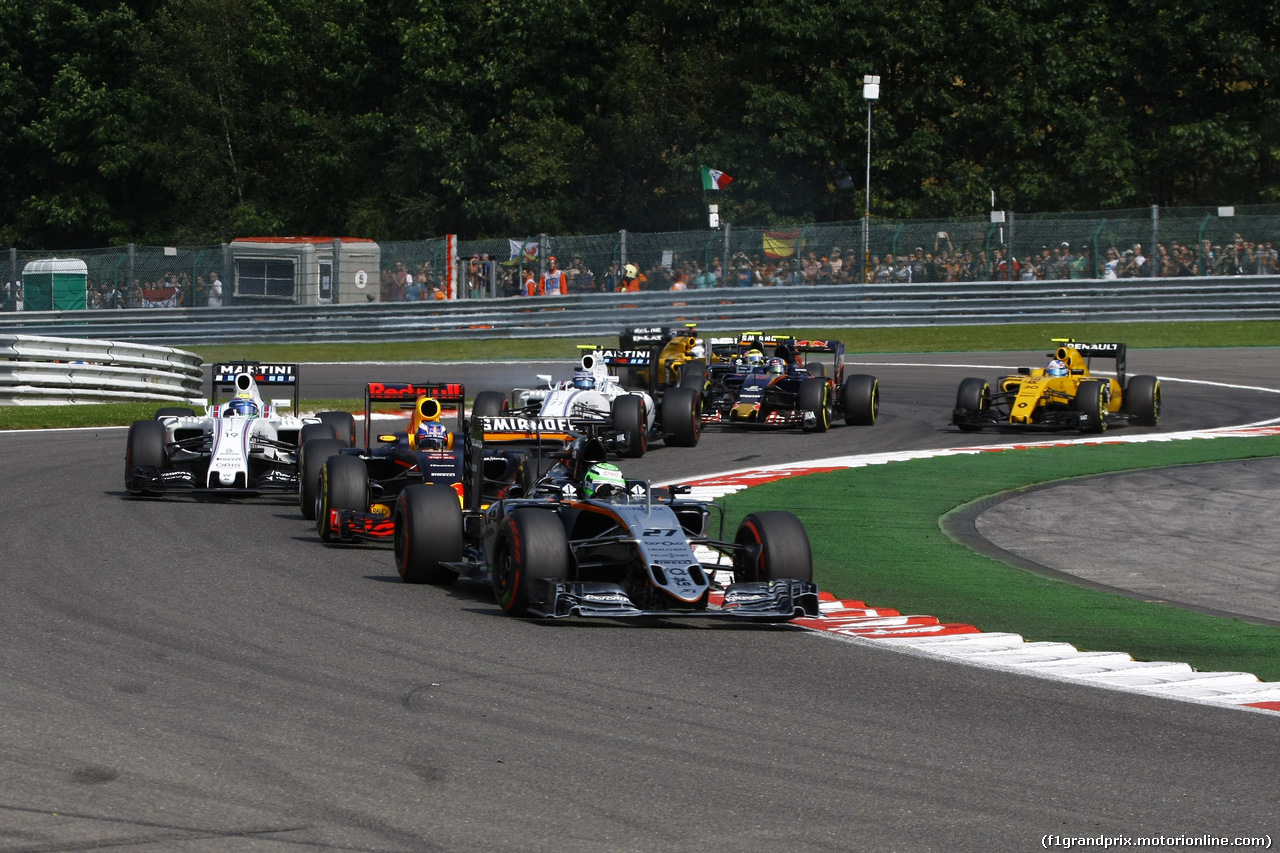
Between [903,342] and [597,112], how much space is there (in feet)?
75.7

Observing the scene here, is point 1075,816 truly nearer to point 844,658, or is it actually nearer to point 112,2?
point 844,658

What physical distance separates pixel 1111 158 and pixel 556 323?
2002cm

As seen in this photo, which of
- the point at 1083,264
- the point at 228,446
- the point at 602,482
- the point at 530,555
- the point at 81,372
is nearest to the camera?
the point at 530,555

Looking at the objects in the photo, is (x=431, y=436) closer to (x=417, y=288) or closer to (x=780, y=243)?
(x=780, y=243)

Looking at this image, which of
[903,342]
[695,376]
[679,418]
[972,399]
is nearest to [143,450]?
[679,418]

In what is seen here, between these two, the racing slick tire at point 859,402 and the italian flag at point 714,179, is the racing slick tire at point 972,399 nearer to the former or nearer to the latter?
the racing slick tire at point 859,402

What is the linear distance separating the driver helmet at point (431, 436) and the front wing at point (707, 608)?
5.22 m

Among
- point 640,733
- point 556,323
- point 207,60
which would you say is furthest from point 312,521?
point 207,60

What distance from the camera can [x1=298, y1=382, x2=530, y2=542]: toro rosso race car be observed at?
44.7 ft

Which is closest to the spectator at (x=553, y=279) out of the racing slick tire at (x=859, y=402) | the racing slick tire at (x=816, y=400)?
the racing slick tire at (x=859, y=402)

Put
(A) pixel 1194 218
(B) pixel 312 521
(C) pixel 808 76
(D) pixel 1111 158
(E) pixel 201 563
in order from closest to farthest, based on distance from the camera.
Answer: (E) pixel 201 563 → (B) pixel 312 521 → (A) pixel 1194 218 → (D) pixel 1111 158 → (C) pixel 808 76

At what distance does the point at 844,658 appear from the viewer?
938cm

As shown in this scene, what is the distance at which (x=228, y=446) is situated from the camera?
16562 mm

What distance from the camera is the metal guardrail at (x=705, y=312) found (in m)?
37.5
